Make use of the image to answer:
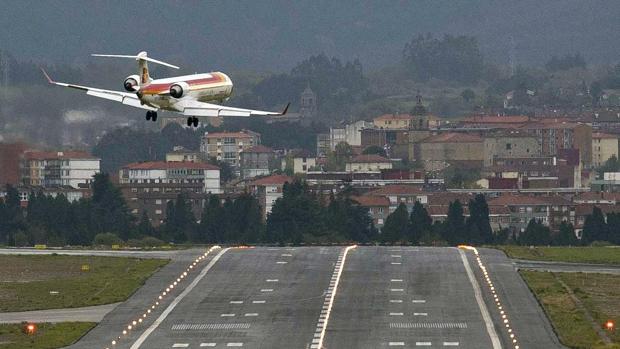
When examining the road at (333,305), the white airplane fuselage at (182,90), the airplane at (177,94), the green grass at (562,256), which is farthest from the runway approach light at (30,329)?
the green grass at (562,256)

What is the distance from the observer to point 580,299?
15825 centimetres

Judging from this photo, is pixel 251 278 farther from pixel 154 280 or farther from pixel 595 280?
pixel 595 280

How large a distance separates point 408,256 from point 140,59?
43.9 m

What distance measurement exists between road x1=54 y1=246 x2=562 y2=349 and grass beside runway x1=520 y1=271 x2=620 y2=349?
113 centimetres

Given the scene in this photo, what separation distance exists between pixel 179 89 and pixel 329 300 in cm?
1837

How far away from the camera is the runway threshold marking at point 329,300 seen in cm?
13675

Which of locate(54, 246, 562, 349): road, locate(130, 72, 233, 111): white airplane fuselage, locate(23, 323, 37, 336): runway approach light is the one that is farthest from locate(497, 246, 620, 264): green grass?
locate(23, 323, 37, 336): runway approach light

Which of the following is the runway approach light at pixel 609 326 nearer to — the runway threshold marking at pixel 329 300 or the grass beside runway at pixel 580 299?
the grass beside runway at pixel 580 299

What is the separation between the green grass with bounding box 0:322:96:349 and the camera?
13612 cm

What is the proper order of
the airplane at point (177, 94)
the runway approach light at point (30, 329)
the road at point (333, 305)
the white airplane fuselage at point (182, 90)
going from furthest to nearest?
the airplane at point (177, 94)
the white airplane fuselage at point (182, 90)
the runway approach light at point (30, 329)
the road at point (333, 305)

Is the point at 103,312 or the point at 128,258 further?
the point at 128,258

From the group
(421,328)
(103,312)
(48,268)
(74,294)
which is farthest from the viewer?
(48,268)

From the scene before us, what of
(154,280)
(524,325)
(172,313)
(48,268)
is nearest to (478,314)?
(524,325)

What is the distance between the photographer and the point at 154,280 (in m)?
169
